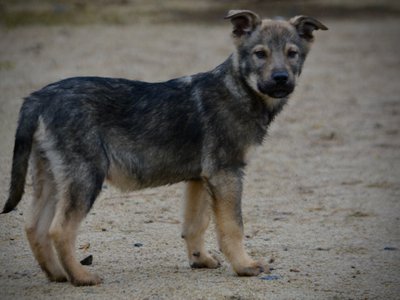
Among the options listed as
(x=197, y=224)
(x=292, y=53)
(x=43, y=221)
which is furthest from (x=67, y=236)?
(x=292, y=53)

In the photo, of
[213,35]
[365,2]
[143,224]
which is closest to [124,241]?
[143,224]

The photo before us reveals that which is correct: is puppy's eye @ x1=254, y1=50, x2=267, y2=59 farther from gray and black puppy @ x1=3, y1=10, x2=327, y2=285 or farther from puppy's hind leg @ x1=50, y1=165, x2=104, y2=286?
puppy's hind leg @ x1=50, y1=165, x2=104, y2=286

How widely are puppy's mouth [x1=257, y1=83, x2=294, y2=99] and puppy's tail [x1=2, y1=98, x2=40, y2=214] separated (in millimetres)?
1790

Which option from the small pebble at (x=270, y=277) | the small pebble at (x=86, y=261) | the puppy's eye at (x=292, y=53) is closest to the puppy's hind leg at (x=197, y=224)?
the small pebble at (x=270, y=277)

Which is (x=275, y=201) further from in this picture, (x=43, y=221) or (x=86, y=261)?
(x=43, y=221)

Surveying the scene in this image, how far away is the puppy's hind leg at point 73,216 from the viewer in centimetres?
655

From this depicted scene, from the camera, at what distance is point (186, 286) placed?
6711 millimetres

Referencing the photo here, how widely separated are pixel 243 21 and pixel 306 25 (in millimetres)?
543

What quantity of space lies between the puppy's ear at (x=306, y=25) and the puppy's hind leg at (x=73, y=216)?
2.17 meters

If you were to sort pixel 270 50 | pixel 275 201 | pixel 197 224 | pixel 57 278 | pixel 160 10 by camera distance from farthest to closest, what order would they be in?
1. pixel 160 10
2. pixel 275 201
3. pixel 197 224
4. pixel 270 50
5. pixel 57 278

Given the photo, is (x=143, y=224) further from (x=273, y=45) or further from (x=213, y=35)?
(x=213, y=35)

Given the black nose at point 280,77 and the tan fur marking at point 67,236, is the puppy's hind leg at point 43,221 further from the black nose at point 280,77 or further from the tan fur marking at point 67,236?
the black nose at point 280,77

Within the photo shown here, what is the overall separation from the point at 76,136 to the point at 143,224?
2.07 meters

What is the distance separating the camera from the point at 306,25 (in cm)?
755
